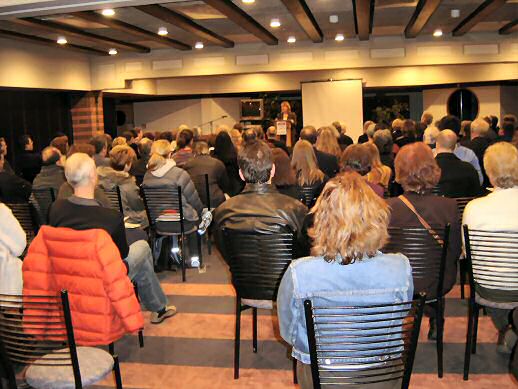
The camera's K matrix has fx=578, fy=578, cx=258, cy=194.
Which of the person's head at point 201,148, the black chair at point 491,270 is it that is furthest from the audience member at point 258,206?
the person's head at point 201,148

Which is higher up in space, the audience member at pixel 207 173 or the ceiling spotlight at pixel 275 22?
the ceiling spotlight at pixel 275 22

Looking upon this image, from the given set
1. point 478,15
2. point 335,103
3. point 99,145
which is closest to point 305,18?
point 478,15

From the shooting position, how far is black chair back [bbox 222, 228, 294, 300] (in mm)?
3062

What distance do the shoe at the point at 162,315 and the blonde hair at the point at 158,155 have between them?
1470mm

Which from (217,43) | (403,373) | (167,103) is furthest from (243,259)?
(167,103)

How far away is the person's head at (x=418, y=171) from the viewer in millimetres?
3342

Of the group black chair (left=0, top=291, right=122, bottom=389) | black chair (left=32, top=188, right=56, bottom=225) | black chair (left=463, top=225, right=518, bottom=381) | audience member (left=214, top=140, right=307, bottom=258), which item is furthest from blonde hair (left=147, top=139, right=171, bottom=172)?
black chair (left=463, top=225, right=518, bottom=381)

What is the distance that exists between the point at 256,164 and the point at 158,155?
2.26m

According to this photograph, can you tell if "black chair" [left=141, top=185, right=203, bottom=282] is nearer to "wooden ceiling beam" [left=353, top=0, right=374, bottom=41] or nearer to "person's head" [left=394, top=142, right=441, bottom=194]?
"person's head" [left=394, top=142, right=441, bottom=194]

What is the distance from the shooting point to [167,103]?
1523cm

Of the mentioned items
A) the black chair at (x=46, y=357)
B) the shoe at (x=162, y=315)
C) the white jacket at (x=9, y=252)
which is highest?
the white jacket at (x=9, y=252)

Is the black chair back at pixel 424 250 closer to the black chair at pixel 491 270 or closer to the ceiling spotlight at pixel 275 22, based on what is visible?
the black chair at pixel 491 270

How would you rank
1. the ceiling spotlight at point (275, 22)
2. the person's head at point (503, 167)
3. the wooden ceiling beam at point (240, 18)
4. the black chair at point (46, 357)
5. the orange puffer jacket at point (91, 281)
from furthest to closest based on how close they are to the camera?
the ceiling spotlight at point (275, 22) → the wooden ceiling beam at point (240, 18) → the person's head at point (503, 167) → the orange puffer jacket at point (91, 281) → the black chair at point (46, 357)

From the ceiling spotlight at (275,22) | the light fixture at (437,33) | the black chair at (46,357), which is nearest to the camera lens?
the black chair at (46,357)
